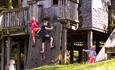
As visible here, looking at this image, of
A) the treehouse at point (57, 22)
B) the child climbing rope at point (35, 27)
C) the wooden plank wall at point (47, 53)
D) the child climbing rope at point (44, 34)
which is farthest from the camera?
the treehouse at point (57, 22)

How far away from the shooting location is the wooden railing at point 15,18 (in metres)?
22.1

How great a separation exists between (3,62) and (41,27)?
7.89 m

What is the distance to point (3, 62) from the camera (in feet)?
85.4

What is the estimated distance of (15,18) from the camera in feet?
74.1

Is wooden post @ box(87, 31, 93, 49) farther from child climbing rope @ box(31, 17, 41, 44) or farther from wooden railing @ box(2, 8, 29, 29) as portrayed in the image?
wooden railing @ box(2, 8, 29, 29)

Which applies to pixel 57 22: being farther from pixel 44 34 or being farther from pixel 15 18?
pixel 15 18

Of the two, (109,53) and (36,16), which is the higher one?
(36,16)

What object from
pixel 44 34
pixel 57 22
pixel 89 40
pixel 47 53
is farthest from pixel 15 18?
pixel 89 40

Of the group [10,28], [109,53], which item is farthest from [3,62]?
[109,53]

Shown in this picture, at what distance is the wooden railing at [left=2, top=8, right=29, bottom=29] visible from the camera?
72.4 ft

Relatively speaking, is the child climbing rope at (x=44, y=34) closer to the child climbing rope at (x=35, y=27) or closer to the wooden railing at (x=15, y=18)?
the child climbing rope at (x=35, y=27)

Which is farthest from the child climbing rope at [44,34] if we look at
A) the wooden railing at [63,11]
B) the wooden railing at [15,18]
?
the wooden railing at [15,18]

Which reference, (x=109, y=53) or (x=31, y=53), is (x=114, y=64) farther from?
(x=31, y=53)

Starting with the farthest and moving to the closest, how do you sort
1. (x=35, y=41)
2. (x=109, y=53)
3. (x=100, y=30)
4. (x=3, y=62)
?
(x=3, y=62) < (x=100, y=30) < (x=35, y=41) < (x=109, y=53)
